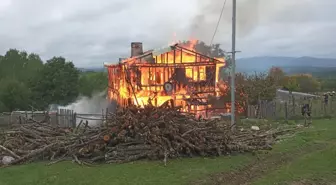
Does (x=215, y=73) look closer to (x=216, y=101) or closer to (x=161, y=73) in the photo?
(x=216, y=101)

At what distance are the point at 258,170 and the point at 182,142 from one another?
316 centimetres

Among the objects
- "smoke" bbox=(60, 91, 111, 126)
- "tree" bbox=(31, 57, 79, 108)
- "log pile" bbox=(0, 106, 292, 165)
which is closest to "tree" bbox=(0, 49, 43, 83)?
"tree" bbox=(31, 57, 79, 108)

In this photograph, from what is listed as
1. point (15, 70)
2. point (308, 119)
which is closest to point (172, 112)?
point (308, 119)

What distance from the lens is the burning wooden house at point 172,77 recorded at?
35.5 metres

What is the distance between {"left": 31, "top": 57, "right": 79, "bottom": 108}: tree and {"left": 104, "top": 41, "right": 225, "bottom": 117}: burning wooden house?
18925mm

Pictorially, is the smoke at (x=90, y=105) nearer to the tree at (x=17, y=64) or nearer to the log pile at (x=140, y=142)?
the tree at (x=17, y=64)

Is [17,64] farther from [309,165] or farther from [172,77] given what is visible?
[309,165]

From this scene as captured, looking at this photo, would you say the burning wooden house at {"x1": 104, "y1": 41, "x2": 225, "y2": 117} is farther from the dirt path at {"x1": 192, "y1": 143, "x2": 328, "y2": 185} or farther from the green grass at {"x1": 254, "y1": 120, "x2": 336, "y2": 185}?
the dirt path at {"x1": 192, "y1": 143, "x2": 328, "y2": 185}

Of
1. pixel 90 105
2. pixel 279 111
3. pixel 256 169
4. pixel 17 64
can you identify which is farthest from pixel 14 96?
pixel 256 169

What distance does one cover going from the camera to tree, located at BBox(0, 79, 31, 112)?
51.7 meters

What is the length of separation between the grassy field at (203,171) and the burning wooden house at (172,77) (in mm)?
18930

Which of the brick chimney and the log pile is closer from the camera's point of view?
the log pile

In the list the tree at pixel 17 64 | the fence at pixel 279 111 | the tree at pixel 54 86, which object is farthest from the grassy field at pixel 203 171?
the tree at pixel 17 64

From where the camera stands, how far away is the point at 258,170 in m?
14.4
